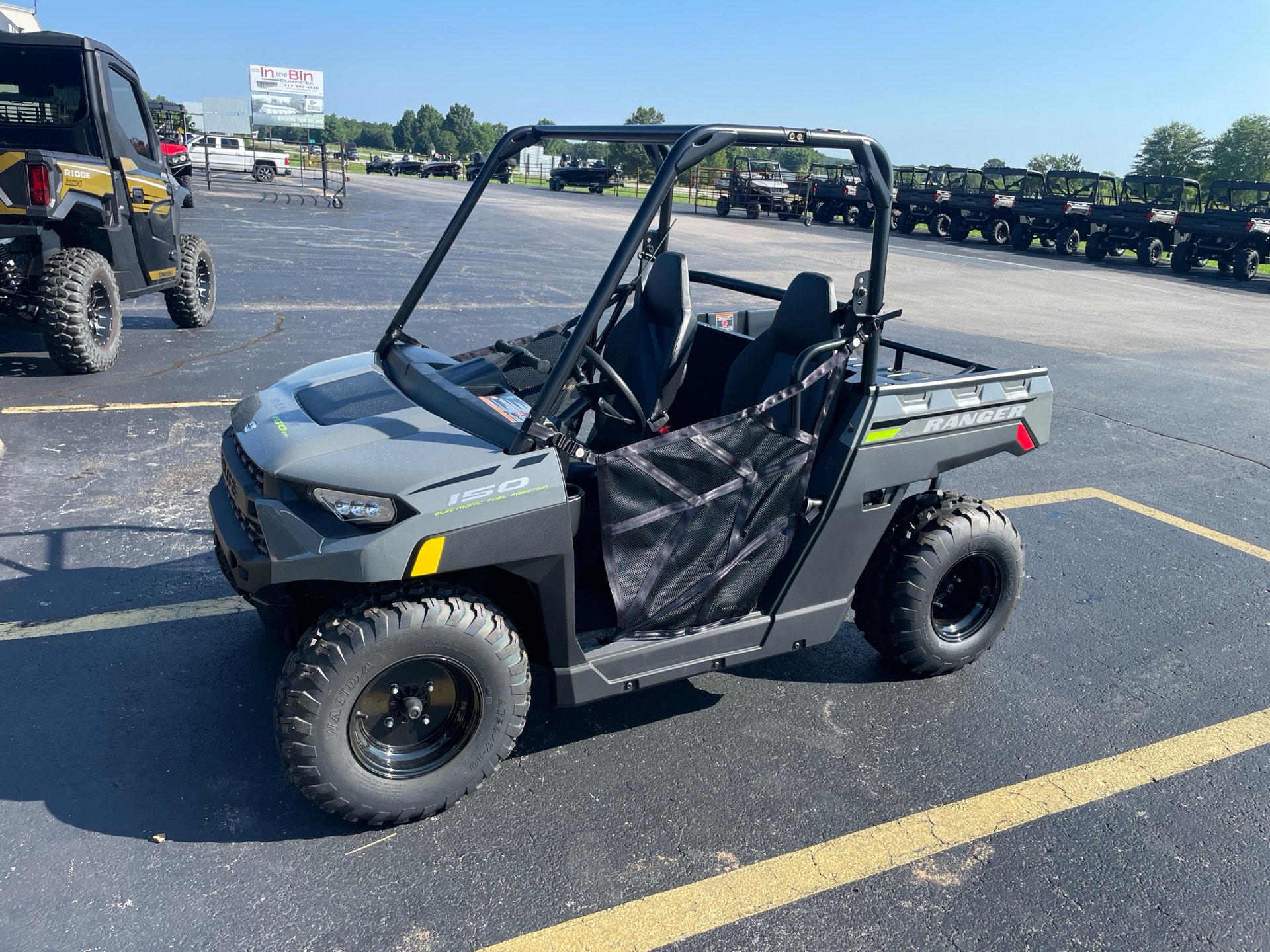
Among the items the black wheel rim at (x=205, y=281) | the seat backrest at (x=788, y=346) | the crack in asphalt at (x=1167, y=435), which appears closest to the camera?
the seat backrest at (x=788, y=346)

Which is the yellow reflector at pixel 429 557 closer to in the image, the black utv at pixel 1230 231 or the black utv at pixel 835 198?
the black utv at pixel 1230 231

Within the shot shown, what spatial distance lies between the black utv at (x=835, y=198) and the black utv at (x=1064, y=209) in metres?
6.35

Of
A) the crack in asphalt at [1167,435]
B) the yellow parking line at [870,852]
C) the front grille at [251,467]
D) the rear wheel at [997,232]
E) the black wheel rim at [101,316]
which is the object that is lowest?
the yellow parking line at [870,852]

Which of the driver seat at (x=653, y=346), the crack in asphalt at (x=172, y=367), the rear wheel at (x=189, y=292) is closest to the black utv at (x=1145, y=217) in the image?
the crack in asphalt at (x=172, y=367)

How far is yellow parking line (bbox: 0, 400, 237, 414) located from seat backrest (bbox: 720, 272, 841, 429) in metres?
4.53

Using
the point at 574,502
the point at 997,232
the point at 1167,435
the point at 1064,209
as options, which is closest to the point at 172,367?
the point at 574,502

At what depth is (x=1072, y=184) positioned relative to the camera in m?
28.4

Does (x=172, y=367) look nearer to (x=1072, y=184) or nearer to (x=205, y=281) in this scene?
(x=205, y=281)

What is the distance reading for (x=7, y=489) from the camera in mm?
5109

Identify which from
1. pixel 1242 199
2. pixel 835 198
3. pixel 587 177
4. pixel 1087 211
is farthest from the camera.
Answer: pixel 587 177

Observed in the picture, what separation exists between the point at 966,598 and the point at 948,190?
99.5 ft

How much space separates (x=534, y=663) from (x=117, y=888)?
131 cm

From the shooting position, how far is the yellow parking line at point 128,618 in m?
3.78

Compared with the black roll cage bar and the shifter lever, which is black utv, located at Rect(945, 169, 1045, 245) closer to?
the black roll cage bar
